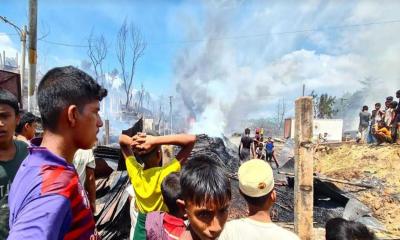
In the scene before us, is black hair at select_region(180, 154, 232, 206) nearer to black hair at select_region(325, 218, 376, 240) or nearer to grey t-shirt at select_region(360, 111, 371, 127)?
black hair at select_region(325, 218, 376, 240)

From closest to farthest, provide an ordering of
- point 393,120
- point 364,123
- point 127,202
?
point 127,202 < point 393,120 < point 364,123

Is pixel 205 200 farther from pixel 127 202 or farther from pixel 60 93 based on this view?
pixel 127 202

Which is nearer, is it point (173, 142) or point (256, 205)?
point (256, 205)

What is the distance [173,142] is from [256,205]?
836mm

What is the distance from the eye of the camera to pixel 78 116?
1291mm

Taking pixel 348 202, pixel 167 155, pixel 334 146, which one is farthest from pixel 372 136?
pixel 167 155

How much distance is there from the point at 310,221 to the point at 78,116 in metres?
4.07

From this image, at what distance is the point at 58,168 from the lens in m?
1.18

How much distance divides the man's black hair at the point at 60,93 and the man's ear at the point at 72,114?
14mm

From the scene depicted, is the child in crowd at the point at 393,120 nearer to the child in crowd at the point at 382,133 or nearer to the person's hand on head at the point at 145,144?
the child in crowd at the point at 382,133

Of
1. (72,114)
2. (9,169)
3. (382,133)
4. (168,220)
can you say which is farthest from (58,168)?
(382,133)

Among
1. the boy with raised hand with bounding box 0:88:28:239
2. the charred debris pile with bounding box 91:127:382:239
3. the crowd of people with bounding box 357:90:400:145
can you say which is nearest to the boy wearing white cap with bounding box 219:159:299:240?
the charred debris pile with bounding box 91:127:382:239

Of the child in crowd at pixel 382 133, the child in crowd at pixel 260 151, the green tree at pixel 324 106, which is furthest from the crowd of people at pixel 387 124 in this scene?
the green tree at pixel 324 106

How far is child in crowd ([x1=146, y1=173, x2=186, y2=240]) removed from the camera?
6.64ft
